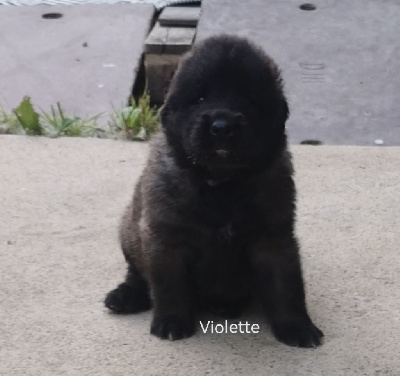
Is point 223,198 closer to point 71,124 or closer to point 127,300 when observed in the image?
point 127,300

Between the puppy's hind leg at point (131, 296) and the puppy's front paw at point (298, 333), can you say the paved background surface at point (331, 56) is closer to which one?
the puppy's hind leg at point (131, 296)

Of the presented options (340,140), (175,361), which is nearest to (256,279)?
(175,361)

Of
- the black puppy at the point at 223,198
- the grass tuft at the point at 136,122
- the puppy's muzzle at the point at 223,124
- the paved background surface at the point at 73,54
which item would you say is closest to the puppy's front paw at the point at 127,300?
the black puppy at the point at 223,198

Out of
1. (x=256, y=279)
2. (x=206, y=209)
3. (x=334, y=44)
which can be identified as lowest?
(x=334, y=44)

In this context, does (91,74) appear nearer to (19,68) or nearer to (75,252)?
(19,68)

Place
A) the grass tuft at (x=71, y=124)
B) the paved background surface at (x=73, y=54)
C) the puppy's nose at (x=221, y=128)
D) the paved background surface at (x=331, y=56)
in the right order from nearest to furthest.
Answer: the puppy's nose at (x=221, y=128)
the grass tuft at (x=71, y=124)
the paved background surface at (x=331, y=56)
the paved background surface at (x=73, y=54)

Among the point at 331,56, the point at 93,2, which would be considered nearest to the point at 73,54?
the point at 93,2
